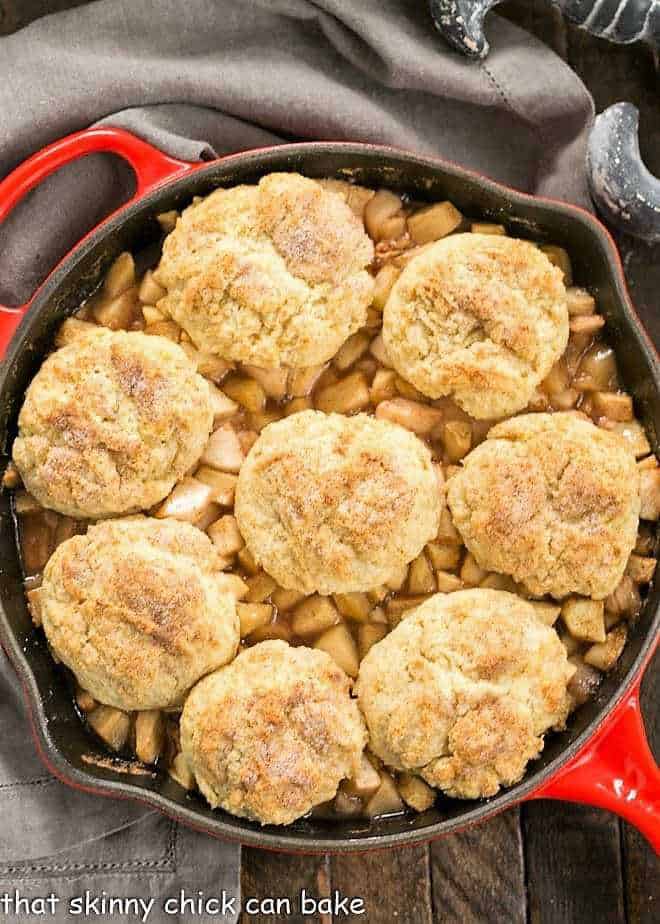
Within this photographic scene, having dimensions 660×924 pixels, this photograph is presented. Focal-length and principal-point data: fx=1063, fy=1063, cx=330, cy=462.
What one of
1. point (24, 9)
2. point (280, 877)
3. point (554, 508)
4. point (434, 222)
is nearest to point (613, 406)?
point (554, 508)

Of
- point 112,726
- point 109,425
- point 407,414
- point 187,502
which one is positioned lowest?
point 112,726

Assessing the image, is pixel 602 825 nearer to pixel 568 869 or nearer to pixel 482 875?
pixel 568 869

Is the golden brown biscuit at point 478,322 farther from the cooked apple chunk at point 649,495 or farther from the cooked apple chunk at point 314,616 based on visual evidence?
the cooked apple chunk at point 314,616

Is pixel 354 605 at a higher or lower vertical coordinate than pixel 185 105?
lower

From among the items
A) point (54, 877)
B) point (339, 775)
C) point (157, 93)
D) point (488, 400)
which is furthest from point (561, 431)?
point (54, 877)

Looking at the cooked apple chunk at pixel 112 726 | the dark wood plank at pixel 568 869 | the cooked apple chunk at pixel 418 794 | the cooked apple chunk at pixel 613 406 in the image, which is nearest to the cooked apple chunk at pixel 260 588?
the cooked apple chunk at pixel 112 726

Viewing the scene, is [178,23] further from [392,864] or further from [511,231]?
[392,864]

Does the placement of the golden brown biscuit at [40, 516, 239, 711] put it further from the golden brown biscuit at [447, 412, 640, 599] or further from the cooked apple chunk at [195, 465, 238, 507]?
the golden brown biscuit at [447, 412, 640, 599]
